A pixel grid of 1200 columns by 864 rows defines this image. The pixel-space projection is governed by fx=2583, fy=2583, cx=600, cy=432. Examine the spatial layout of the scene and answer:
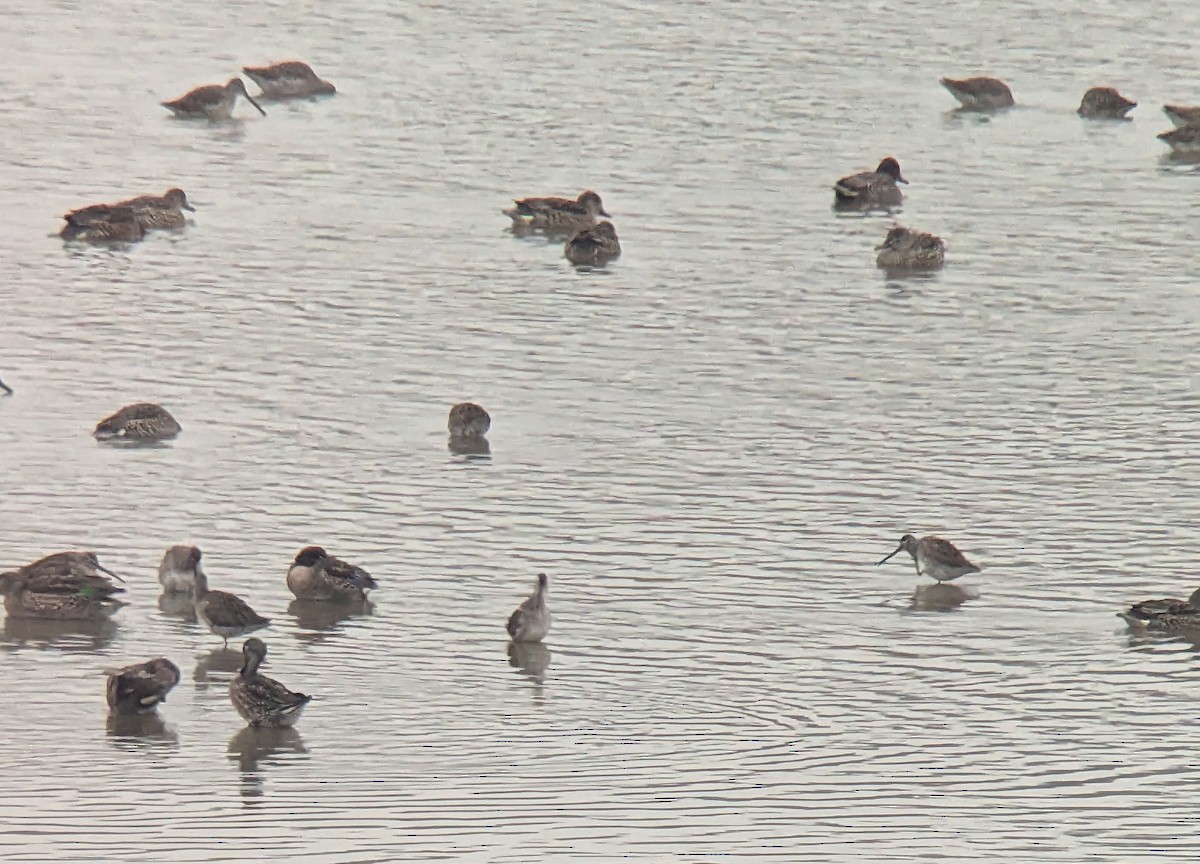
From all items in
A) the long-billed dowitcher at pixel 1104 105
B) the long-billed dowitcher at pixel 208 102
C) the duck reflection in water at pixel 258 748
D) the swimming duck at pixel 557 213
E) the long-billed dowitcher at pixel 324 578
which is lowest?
the duck reflection in water at pixel 258 748

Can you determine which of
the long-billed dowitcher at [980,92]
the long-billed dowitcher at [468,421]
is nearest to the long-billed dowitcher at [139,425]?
the long-billed dowitcher at [468,421]

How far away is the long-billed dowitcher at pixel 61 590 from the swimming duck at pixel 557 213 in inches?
470

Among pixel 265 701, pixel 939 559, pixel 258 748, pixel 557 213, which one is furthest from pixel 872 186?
pixel 258 748

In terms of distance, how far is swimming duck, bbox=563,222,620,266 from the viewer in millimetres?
26359

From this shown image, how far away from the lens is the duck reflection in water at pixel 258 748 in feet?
44.8

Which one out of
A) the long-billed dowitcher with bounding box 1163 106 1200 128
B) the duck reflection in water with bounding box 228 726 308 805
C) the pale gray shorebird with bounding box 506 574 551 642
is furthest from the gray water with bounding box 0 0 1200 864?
the long-billed dowitcher with bounding box 1163 106 1200 128

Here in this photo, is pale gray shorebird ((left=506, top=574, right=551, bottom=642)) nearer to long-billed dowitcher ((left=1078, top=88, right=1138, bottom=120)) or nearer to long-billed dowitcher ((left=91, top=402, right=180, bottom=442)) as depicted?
long-billed dowitcher ((left=91, top=402, right=180, bottom=442))

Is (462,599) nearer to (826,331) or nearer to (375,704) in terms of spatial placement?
(375,704)

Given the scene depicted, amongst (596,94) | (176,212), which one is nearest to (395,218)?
(176,212)

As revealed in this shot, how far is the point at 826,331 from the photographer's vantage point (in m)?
24.0

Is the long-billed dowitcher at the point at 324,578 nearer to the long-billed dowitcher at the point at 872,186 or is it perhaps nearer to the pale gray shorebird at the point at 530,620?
the pale gray shorebird at the point at 530,620

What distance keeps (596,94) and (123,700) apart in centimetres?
2116

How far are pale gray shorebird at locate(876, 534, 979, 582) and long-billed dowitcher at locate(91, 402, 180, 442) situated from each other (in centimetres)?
609

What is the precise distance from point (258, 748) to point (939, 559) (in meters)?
5.15
